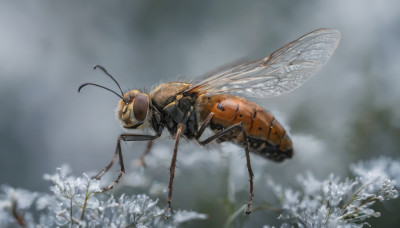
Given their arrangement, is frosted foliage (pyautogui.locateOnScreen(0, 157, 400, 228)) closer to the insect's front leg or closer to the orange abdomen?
the insect's front leg

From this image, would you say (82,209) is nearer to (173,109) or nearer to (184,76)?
(173,109)

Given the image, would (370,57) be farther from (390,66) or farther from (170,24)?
(170,24)

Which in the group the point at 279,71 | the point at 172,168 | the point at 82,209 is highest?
the point at 279,71

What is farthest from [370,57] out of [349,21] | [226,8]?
[226,8]

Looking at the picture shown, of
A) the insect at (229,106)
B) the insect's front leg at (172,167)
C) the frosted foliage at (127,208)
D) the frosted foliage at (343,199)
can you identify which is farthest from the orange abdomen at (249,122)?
the frosted foliage at (127,208)

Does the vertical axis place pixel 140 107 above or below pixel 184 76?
below

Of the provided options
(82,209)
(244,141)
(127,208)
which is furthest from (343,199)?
(82,209)
